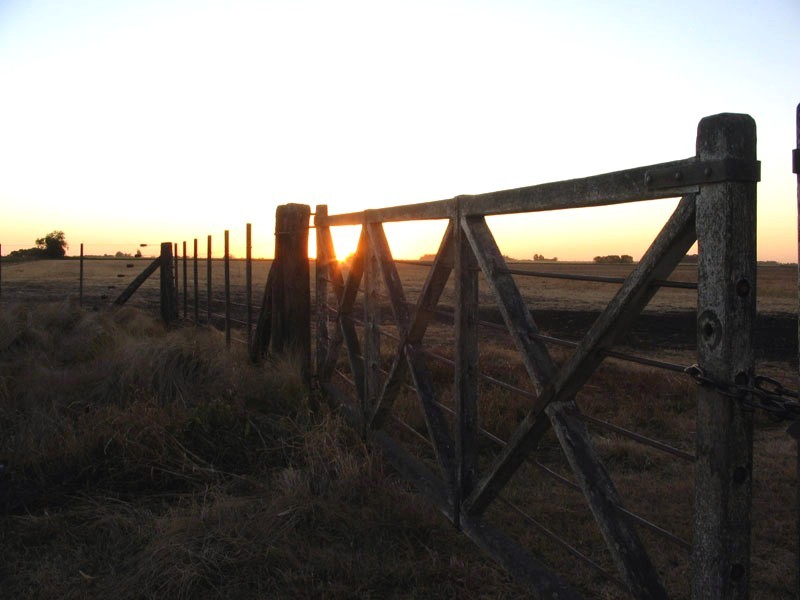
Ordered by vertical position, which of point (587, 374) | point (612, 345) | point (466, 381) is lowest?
point (466, 381)

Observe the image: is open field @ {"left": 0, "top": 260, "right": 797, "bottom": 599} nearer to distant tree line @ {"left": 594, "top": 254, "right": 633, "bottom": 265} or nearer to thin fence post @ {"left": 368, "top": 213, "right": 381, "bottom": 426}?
thin fence post @ {"left": 368, "top": 213, "right": 381, "bottom": 426}

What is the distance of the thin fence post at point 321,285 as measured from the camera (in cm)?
608

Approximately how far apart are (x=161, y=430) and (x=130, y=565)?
1.38 metres

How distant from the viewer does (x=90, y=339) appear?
27.7ft

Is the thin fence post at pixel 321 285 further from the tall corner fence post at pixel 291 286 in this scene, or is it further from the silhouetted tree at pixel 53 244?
the silhouetted tree at pixel 53 244

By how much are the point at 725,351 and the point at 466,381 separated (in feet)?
5.69

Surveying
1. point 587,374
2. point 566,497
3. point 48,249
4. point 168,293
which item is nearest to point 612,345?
point 587,374

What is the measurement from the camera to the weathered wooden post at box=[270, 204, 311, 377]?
6.48 meters

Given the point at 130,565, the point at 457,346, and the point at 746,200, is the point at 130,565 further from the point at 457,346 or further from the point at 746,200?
the point at 746,200

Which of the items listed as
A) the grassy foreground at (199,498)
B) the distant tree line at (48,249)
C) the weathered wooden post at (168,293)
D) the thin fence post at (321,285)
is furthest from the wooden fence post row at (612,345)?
the distant tree line at (48,249)

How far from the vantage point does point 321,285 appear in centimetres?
627

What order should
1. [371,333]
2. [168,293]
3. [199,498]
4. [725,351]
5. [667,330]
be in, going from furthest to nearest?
[667,330] < [168,293] < [371,333] < [199,498] < [725,351]

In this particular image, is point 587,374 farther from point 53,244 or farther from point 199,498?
point 53,244

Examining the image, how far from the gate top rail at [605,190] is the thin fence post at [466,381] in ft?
0.94
